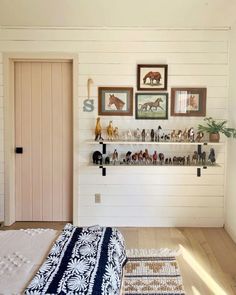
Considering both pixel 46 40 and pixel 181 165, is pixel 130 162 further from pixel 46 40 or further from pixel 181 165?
pixel 46 40

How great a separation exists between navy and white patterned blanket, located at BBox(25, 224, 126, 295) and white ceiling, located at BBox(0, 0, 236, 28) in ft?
7.17

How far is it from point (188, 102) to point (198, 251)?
1.71 meters

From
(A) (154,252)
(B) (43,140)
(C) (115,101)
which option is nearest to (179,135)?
(C) (115,101)

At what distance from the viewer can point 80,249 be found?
2041 millimetres

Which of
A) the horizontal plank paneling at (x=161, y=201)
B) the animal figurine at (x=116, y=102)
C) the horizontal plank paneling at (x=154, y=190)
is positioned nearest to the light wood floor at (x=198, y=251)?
the horizontal plank paneling at (x=161, y=201)

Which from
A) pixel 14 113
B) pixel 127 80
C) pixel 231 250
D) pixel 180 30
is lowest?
pixel 231 250

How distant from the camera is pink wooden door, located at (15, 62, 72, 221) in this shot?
13.6 feet

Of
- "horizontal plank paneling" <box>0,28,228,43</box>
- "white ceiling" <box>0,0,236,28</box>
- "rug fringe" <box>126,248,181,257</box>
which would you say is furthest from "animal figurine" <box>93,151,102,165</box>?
"white ceiling" <box>0,0,236,28</box>

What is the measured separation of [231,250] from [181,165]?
108 cm

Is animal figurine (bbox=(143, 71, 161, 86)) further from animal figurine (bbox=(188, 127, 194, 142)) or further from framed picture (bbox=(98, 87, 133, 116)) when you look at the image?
animal figurine (bbox=(188, 127, 194, 142))

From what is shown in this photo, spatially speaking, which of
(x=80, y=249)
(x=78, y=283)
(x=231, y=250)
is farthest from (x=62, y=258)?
(x=231, y=250)

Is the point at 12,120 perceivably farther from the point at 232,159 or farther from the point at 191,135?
the point at 232,159

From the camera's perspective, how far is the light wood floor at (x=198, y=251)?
2768 mm

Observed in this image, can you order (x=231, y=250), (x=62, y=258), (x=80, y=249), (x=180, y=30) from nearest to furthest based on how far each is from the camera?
(x=62, y=258) → (x=80, y=249) → (x=231, y=250) → (x=180, y=30)
